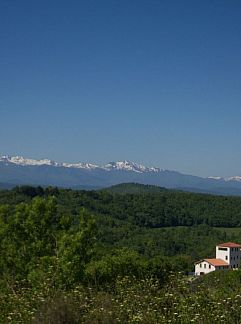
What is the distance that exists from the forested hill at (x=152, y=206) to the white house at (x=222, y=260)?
30280 mm

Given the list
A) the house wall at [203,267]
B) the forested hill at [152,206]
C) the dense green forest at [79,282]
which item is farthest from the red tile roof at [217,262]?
the dense green forest at [79,282]

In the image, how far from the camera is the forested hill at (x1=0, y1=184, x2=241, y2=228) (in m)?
107

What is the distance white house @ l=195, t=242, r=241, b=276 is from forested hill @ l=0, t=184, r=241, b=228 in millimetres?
30280

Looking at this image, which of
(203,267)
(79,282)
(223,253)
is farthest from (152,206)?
(79,282)

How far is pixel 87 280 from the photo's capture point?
14516mm

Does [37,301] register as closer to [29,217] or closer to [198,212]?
[29,217]

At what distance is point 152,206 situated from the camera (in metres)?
126

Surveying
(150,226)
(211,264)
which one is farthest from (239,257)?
(150,226)

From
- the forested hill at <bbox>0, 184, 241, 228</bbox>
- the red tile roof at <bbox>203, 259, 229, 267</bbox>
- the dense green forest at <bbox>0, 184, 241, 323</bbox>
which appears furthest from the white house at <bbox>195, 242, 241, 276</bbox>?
the dense green forest at <bbox>0, 184, 241, 323</bbox>

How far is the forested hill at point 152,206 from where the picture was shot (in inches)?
4198

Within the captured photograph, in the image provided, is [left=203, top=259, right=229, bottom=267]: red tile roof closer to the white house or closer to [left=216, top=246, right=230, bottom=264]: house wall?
the white house

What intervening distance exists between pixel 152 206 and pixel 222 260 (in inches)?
1875

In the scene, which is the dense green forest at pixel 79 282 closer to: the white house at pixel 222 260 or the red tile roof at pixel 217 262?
the white house at pixel 222 260

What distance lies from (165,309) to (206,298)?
111 centimetres
